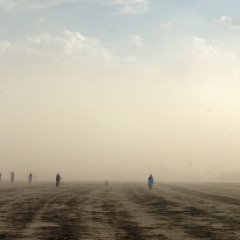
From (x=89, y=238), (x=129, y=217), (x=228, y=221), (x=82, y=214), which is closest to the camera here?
(x=89, y=238)

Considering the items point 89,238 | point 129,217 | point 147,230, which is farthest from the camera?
point 129,217

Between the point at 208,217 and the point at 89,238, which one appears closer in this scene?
the point at 89,238

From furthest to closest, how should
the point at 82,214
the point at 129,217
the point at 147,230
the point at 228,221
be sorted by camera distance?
1. the point at 82,214
2. the point at 129,217
3. the point at 228,221
4. the point at 147,230

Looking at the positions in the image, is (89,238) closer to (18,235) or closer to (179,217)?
(18,235)

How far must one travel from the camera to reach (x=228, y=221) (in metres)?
18.1

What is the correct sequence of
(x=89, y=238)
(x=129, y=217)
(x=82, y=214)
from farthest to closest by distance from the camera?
(x=82, y=214) < (x=129, y=217) < (x=89, y=238)

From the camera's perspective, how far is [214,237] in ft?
44.5

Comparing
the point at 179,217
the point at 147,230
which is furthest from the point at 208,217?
the point at 147,230

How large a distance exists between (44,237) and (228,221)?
8237mm

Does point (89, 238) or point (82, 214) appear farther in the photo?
point (82, 214)

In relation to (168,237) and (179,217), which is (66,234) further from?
(179,217)

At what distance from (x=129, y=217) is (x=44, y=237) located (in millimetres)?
6536

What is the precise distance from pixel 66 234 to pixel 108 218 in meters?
5.07

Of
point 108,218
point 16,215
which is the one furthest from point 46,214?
point 108,218
